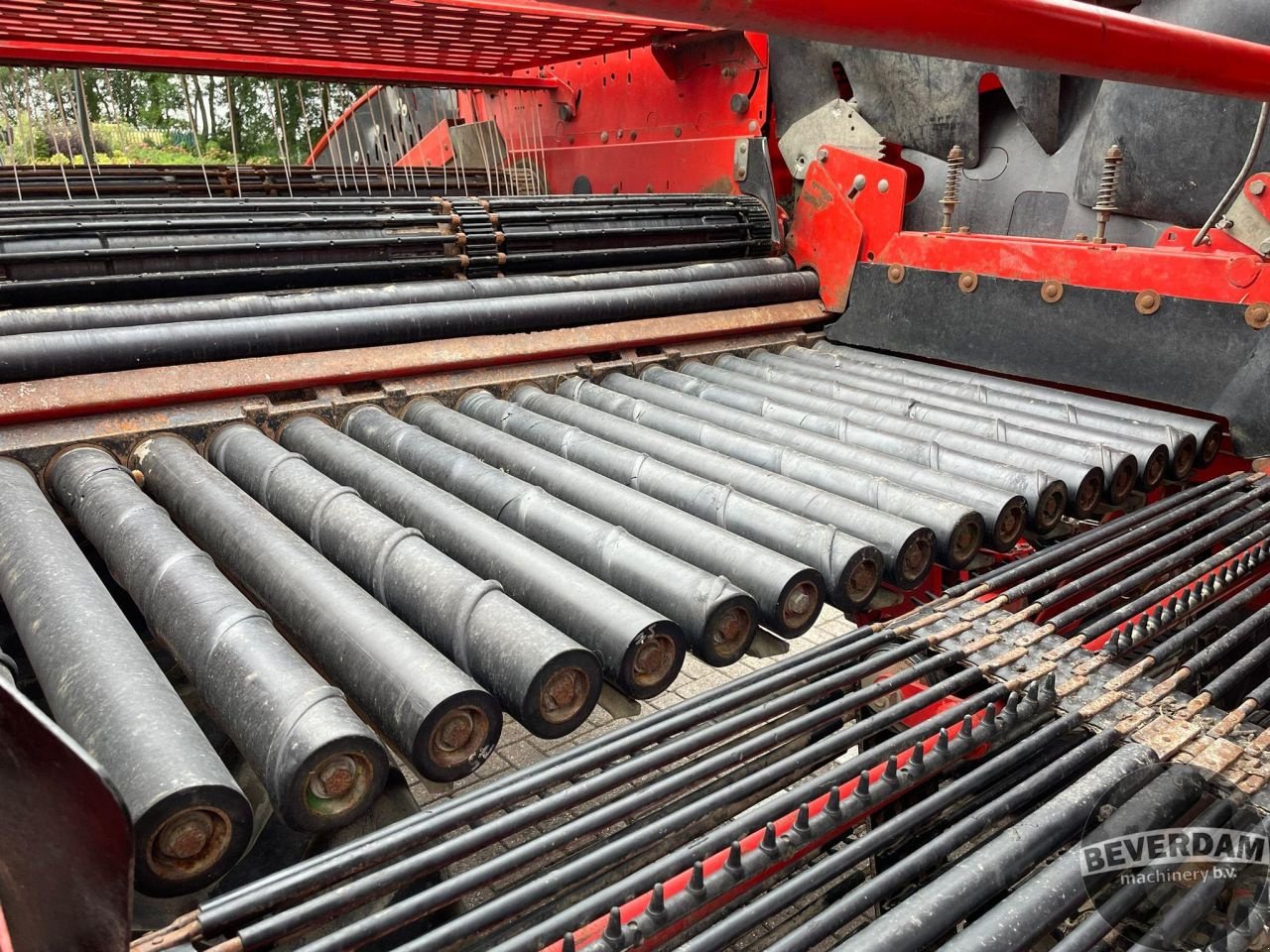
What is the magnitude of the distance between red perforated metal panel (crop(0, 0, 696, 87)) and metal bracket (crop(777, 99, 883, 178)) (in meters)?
0.62

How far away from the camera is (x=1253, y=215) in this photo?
8.13ft

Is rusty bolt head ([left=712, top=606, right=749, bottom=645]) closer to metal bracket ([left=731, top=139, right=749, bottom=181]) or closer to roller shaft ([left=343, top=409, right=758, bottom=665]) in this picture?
roller shaft ([left=343, top=409, right=758, bottom=665])

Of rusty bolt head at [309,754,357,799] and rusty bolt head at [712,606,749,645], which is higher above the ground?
rusty bolt head at [309,754,357,799]

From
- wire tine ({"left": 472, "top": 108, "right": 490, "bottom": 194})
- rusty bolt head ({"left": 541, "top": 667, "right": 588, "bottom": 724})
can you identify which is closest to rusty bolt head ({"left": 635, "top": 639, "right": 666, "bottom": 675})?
rusty bolt head ({"left": 541, "top": 667, "right": 588, "bottom": 724})

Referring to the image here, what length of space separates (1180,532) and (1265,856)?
39.2 inches

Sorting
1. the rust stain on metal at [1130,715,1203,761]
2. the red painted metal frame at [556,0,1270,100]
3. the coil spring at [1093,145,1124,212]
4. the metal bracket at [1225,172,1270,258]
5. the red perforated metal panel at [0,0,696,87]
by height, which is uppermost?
the red perforated metal panel at [0,0,696,87]

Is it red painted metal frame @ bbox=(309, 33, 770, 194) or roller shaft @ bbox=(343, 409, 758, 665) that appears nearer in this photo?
roller shaft @ bbox=(343, 409, 758, 665)

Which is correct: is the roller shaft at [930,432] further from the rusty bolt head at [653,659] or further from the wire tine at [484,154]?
the wire tine at [484,154]

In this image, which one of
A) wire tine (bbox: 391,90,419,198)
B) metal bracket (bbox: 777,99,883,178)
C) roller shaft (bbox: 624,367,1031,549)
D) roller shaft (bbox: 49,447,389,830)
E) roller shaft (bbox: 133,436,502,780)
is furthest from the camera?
wire tine (bbox: 391,90,419,198)

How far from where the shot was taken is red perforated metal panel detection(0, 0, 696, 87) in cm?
298

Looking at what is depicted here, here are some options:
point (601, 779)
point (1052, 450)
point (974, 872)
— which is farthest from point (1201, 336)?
point (601, 779)

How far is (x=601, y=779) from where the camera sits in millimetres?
Result: 1130

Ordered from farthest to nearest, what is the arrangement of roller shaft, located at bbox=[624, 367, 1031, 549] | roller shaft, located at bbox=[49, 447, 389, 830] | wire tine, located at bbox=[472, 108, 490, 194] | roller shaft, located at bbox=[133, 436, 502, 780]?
1. wire tine, located at bbox=[472, 108, 490, 194]
2. roller shaft, located at bbox=[624, 367, 1031, 549]
3. roller shaft, located at bbox=[133, 436, 502, 780]
4. roller shaft, located at bbox=[49, 447, 389, 830]

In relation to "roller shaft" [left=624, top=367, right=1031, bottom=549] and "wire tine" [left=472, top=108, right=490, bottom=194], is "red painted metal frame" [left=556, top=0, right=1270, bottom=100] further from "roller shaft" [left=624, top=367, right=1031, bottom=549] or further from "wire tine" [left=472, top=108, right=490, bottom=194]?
"wire tine" [left=472, top=108, right=490, bottom=194]
